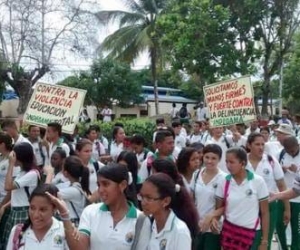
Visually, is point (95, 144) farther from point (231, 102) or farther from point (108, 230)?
point (108, 230)

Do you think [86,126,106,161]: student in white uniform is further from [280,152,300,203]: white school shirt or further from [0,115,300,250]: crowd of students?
[280,152,300,203]: white school shirt

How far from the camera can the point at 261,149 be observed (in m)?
6.27

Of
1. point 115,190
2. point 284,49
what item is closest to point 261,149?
point 115,190

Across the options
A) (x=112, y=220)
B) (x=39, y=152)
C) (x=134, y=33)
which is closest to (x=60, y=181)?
(x=112, y=220)

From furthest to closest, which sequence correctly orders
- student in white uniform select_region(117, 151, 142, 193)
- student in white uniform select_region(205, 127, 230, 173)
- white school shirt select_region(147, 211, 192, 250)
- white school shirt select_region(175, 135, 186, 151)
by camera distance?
white school shirt select_region(175, 135, 186, 151) < student in white uniform select_region(205, 127, 230, 173) < student in white uniform select_region(117, 151, 142, 193) < white school shirt select_region(147, 211, 192, 250)

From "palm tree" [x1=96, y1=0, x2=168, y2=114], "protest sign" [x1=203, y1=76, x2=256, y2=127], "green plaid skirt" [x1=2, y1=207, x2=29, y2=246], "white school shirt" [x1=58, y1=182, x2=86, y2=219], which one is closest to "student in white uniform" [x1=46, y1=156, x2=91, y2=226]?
"white school shirt" [x1=58, y1=182, x2=86, y2=219]

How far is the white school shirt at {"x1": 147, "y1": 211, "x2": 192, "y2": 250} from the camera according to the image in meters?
3.22

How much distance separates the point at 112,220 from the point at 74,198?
1729 mm

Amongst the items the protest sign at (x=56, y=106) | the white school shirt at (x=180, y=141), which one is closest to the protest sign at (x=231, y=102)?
the white school shirt at (x=180, y=141)

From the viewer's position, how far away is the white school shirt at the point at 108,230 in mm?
3305

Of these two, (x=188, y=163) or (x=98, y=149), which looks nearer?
(x=188, y=163)

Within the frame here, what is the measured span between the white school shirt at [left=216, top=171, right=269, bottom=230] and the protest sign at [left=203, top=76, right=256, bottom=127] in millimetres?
5090

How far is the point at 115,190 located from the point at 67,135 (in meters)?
6.46

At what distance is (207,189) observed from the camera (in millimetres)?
5328
